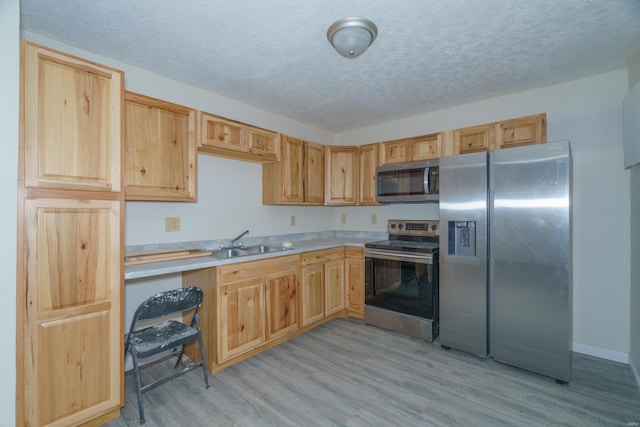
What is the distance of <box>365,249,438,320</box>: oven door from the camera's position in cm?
291

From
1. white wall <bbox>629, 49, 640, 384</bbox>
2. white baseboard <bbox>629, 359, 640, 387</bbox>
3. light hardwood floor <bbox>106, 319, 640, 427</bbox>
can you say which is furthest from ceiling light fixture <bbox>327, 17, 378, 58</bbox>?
white baseboard <bbox>629, 359, 640, 387</bbox>

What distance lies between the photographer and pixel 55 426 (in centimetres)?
161

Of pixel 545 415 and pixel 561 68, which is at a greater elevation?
pixel 561 68

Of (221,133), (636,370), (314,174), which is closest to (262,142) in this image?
(221,133)

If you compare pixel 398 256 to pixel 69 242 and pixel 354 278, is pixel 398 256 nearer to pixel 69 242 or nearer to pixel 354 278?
pixel 354 278

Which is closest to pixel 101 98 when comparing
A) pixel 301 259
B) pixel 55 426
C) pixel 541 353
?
pixel 55 426

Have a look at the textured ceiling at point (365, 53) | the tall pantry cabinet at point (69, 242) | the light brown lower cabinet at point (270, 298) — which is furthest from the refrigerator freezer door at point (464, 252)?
the tall pantry cabinet at point (69, 242)

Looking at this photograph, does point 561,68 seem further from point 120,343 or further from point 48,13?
point 120,343

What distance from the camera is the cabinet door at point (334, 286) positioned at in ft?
11.2

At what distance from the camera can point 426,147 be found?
10.7 ft

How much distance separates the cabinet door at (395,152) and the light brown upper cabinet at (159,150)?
2.17m

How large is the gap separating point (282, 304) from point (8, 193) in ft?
6.99

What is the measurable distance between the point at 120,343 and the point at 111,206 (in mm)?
876

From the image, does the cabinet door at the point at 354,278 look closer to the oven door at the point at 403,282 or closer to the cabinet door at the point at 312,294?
the oven door at the point at 403,282
